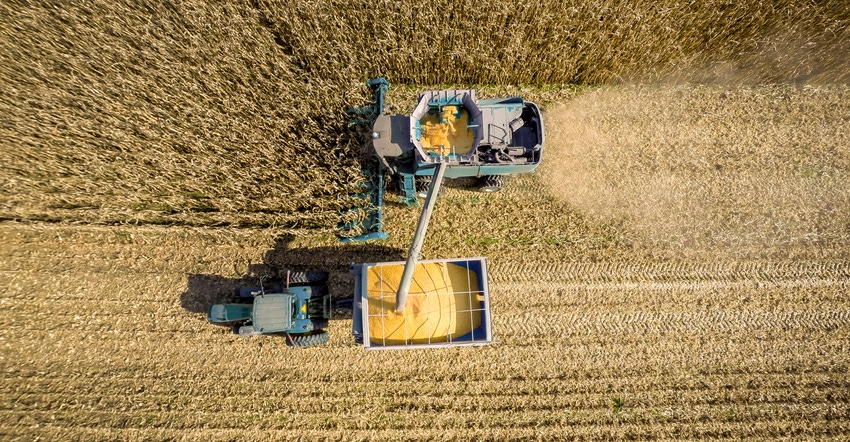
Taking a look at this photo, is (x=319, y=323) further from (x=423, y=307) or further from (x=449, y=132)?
(x=449, y=132)

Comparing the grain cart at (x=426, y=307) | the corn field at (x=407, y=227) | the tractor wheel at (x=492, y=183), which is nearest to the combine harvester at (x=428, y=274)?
the grain cart at (x=426, y=307)

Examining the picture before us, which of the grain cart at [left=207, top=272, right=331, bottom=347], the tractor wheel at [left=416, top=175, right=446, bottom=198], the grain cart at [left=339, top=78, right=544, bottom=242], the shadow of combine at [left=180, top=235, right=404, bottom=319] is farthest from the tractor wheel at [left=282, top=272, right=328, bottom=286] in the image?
the tractor wheel at [left=416, top=175, right=446, bottom=198]

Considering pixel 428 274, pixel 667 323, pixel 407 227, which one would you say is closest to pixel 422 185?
pixel 407 227

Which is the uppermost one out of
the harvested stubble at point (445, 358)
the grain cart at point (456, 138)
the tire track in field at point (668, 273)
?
the grain cart at point (456, 138)

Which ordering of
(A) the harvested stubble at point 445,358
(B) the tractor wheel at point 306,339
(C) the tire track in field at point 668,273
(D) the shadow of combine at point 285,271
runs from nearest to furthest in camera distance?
1. (B) the tractor wheel at point 306,339
2. (A) the harvested stubble at point 445,358
3. (D) the shadow of combine at point 285,271
4. (C) the tire track in field at point 668,273

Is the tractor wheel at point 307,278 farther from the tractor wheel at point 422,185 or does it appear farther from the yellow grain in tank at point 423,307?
the tractor wheel at point 422,185

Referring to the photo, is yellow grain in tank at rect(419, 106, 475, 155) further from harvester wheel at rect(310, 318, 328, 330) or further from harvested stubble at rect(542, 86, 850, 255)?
harvester wheel at rect(310, 318, 328, 330)
